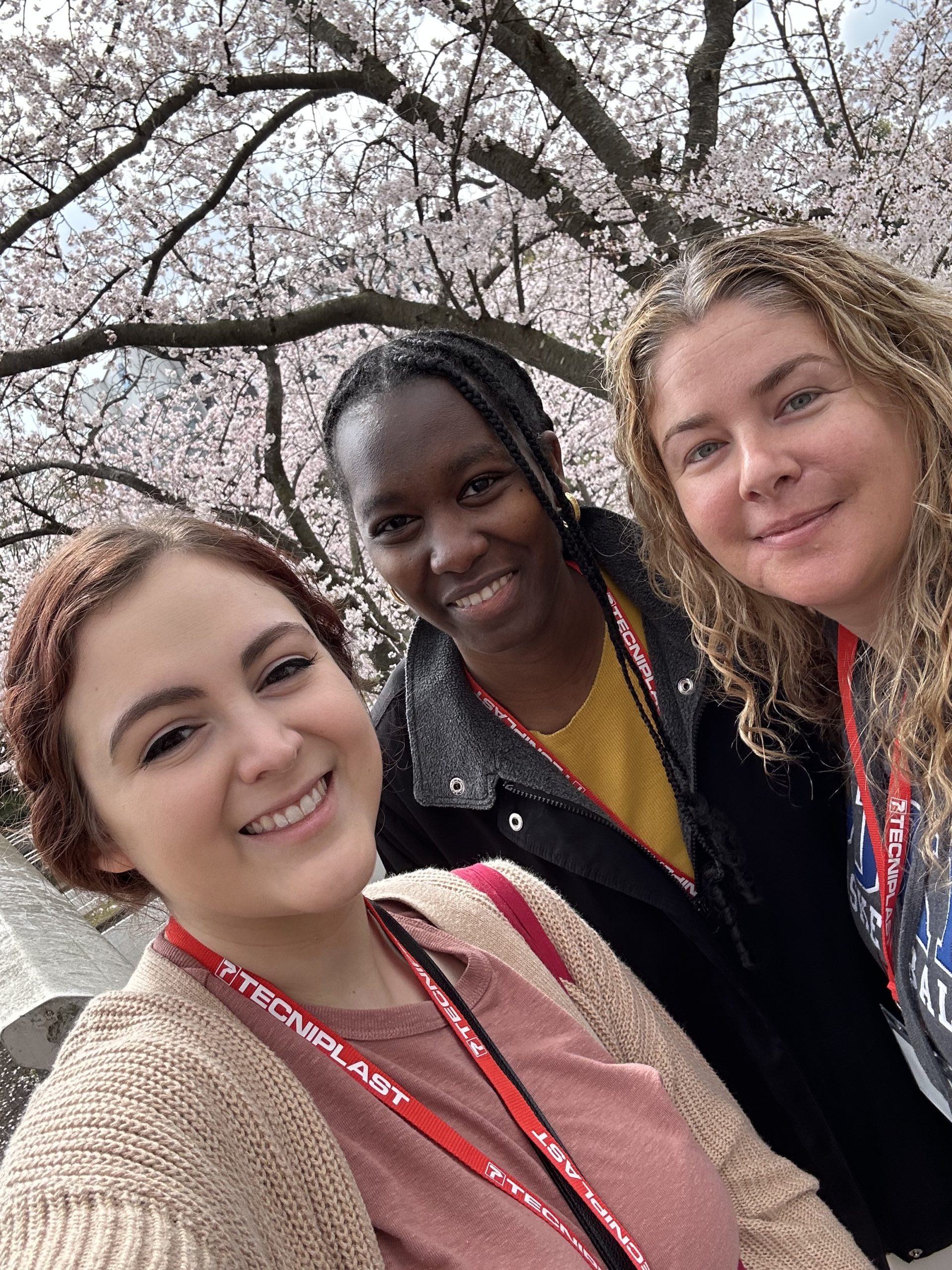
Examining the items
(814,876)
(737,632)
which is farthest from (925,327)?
(814,876)

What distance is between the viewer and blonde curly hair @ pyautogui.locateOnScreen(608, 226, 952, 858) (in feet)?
5.08

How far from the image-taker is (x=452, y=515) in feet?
6.53

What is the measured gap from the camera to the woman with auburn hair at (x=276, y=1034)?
956 mm

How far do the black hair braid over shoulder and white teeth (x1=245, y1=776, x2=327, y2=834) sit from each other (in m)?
0.97

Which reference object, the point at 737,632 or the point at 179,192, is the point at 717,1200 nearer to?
the point at 737,632

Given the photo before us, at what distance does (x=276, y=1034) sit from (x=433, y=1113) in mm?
223

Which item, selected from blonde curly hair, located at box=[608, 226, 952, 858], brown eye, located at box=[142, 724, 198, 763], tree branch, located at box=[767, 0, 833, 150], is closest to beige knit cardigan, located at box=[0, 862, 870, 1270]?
brown eye, located at box=[142, 724, 198, 763]

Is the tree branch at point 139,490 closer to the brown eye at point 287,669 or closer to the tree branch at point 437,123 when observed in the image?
the tree branch at point 437,123

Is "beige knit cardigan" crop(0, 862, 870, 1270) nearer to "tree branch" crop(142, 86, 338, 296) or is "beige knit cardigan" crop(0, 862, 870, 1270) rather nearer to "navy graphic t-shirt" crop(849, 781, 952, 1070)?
"navy graphic t-shirt" crop(849, 781, 952, 1070)

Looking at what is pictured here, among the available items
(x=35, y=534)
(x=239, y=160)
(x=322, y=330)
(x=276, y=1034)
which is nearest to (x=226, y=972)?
(x=276, y=1034)

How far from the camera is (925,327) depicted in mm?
1673

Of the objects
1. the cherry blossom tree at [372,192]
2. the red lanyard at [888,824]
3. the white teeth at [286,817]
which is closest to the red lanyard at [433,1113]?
the white teeth at [286,817]

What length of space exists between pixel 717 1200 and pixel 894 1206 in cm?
96

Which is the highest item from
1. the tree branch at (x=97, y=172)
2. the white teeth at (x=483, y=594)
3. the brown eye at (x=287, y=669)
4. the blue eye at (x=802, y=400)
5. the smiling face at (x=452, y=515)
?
the tree branch at (x=97, y=172)
